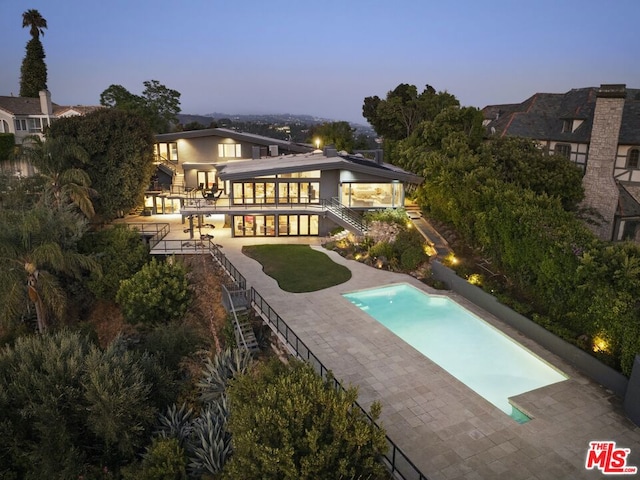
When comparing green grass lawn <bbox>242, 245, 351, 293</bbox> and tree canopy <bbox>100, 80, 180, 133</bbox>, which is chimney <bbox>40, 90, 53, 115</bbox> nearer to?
tree canopy <bbox>100, 80, 180, 133</bbox>

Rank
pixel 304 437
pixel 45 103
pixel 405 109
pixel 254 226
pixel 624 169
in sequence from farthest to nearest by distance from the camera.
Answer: pixel 405 109 → pixel 45 103 → pixel 254 226 → pixel 624 169 → pixel 304 437

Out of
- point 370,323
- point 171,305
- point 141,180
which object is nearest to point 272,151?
point 141,180

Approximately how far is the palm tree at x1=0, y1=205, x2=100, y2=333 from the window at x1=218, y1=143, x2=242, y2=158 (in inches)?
692

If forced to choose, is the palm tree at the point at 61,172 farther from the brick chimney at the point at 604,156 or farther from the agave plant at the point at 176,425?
the brick chimney at the point at 604,156

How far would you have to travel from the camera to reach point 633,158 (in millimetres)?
28984

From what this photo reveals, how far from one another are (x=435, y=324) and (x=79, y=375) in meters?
13.4

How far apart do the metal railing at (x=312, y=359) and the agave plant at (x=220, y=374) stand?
163 cm

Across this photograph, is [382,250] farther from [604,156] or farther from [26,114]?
[26,114]

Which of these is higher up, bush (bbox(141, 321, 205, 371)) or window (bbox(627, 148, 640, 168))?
window (bbox(627, 148, 640, 168))

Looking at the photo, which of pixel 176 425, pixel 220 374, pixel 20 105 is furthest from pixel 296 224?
pixel 20 105

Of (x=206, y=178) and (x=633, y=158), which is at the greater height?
(x=633, y=158)

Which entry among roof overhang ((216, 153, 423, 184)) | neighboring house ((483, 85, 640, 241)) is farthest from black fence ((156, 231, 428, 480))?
neighboring house ((483, 85, 640, 241))

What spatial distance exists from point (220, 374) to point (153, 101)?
50865 mm

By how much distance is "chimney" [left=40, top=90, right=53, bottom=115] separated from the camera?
48.5m
